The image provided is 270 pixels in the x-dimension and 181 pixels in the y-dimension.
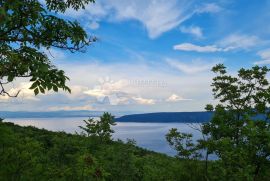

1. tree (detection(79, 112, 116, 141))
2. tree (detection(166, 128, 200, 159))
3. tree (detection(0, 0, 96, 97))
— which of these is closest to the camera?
tree (detection(0, 0, 96, 97))

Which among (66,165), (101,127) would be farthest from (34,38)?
(101,127)

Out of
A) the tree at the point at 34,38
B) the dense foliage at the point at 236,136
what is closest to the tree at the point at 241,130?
the dense foliage at the point at 236,136

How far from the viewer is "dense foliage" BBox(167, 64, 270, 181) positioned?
1239cm

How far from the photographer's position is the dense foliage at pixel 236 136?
12391mm

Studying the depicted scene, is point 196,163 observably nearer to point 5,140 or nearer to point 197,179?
point 197,179

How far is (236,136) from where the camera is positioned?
14.6 meters

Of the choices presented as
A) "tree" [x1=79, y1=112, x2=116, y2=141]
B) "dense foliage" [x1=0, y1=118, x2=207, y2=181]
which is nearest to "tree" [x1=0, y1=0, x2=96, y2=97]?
"dense foliage" [x1=0, y1=118, x2=207, y2=181]

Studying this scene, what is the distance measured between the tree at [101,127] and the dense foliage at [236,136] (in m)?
7.49

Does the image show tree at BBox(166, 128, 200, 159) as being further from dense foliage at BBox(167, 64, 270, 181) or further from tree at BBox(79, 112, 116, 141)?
tree at BBox(79, 112, 116, 141)

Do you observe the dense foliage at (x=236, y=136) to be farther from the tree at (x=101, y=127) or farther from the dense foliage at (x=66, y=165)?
the tree at (x=101, y=127)

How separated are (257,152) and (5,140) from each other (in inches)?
359

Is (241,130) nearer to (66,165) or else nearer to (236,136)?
(236,136)

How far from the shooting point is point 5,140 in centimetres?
1072

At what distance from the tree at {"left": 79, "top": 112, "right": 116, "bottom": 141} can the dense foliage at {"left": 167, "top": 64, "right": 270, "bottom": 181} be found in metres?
7.49
